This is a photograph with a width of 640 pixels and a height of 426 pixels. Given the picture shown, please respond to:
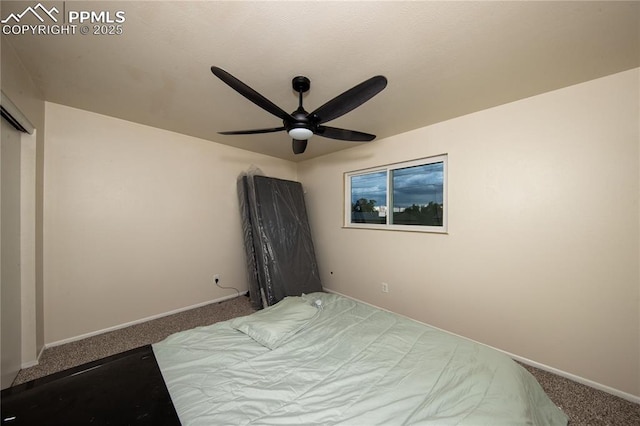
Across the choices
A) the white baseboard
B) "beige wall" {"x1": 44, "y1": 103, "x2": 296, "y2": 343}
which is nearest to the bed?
the white baseboard

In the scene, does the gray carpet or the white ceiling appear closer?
the white ceiling

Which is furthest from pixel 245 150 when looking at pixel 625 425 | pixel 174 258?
pixel 625 425

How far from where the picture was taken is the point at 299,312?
1611 millimetres

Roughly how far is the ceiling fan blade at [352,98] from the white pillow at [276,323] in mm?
1385

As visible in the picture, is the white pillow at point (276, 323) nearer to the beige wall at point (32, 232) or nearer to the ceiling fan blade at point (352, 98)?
the ceiling fan blade at point (352, 98)

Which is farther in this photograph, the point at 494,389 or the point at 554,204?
the point at 554,204

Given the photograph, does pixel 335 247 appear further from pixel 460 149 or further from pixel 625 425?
pixel 625 425

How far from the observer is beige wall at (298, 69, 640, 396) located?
60.4 inches

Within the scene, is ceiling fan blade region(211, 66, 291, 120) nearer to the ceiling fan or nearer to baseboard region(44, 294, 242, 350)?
the ceiling fan

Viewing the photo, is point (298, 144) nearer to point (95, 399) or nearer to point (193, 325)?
point (95, 399)

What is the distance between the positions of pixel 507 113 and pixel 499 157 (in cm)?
38

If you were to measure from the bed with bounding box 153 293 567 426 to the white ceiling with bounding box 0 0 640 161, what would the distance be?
1.75 metres

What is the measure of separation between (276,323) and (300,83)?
168 cm

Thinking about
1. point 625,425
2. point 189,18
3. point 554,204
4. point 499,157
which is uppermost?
point 189,18
